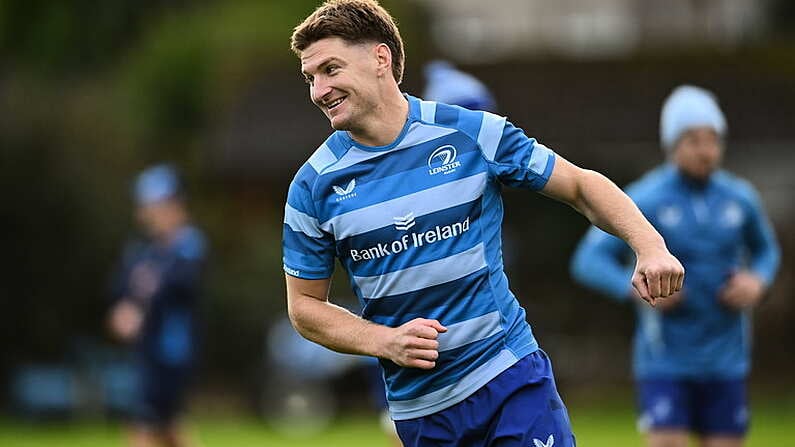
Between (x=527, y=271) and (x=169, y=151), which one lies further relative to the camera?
(x=169, y=151)

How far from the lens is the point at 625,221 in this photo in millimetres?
5324

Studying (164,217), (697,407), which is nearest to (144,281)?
(164,217)

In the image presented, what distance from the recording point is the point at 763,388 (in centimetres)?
1920

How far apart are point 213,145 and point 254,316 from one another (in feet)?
14.8

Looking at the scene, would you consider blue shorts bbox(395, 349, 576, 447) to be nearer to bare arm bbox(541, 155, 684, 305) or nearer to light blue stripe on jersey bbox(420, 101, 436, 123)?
bare arm bbox(541, 155, 684, 305)

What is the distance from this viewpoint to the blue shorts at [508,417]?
5410 mm

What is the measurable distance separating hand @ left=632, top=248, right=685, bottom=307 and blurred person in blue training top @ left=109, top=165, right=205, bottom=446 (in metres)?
6.79

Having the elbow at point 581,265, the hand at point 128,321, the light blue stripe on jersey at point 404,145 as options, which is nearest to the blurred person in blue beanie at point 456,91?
the elbow at point 581,265

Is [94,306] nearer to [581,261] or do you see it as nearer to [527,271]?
[527,271]

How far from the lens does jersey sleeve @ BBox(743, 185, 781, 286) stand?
8.43m

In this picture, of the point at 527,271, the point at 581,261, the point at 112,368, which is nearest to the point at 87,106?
the point at 112,368

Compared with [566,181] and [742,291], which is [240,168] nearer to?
[742,291]

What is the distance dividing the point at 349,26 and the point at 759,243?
3.88 m

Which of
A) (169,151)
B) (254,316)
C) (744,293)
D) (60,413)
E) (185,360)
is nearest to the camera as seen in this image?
(744,293)
